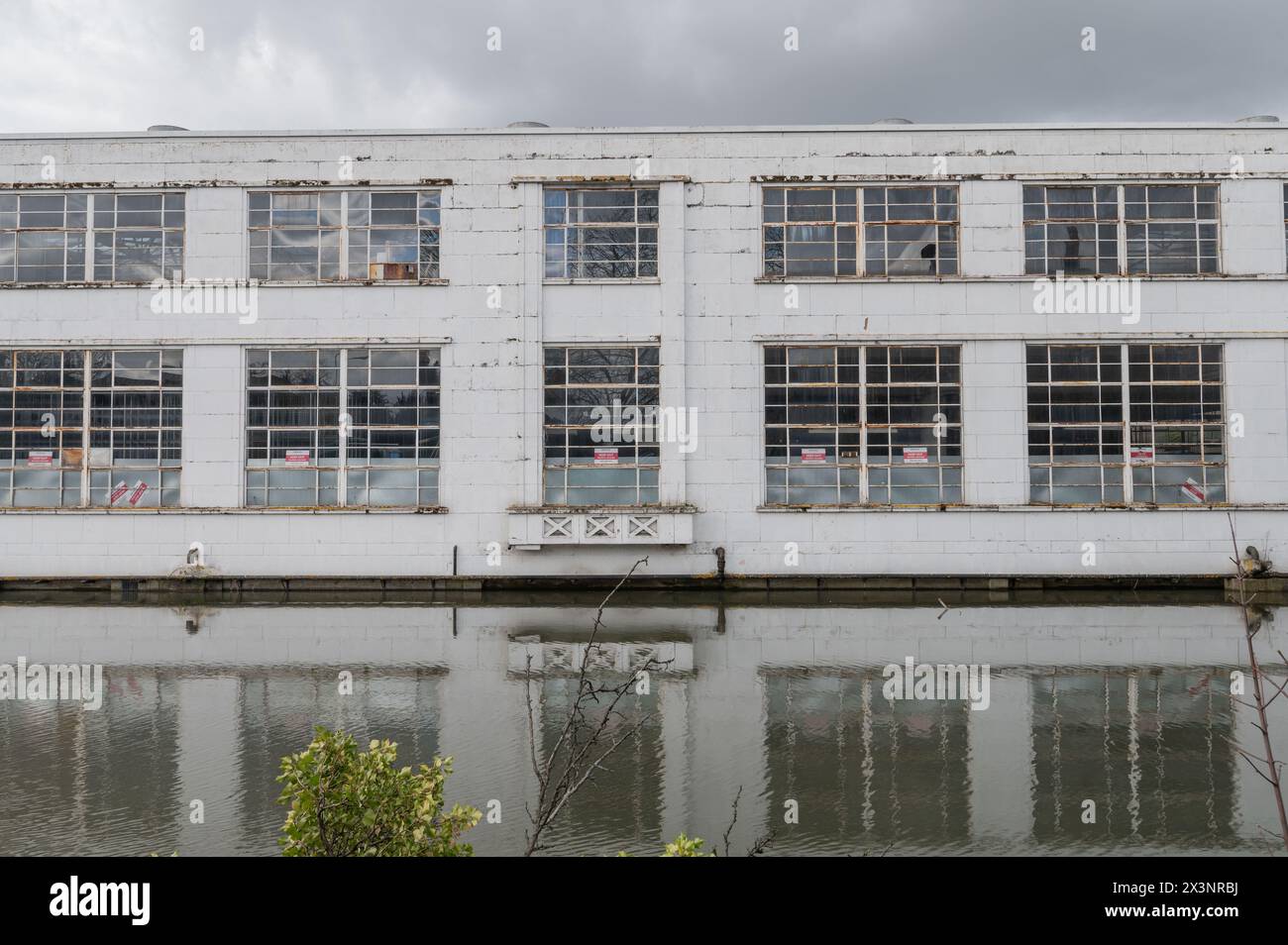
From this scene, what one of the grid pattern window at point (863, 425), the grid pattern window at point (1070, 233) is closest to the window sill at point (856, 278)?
the grid pattern window at point (1070, 233)

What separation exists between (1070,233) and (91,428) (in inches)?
743

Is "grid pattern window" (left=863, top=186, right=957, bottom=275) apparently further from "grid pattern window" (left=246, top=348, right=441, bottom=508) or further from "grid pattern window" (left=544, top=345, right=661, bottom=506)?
"grid pattern window" (left=246, top=348, right=441, bottom=508)

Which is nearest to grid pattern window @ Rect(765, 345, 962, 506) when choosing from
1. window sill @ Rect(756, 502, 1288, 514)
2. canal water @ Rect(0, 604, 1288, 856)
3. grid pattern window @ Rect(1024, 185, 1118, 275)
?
window sill @ Rect(756, 502, 1288, 514)

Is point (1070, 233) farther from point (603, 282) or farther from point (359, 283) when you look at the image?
point (359, 283)

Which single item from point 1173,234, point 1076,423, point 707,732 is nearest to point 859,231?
point 1076,423

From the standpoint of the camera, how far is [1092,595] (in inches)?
636

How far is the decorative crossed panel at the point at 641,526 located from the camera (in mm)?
16719

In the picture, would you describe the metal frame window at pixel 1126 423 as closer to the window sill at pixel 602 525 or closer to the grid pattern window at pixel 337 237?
the window sill at pixel 602 525

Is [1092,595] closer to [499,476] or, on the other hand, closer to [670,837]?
[499,476]

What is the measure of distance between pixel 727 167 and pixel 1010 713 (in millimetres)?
12559

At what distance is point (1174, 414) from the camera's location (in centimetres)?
1747

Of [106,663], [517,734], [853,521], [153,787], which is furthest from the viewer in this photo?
[853,521]

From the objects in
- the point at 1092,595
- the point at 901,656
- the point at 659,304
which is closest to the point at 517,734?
the point at 901,656

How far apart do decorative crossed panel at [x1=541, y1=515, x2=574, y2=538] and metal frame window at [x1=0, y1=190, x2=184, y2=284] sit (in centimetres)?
857
